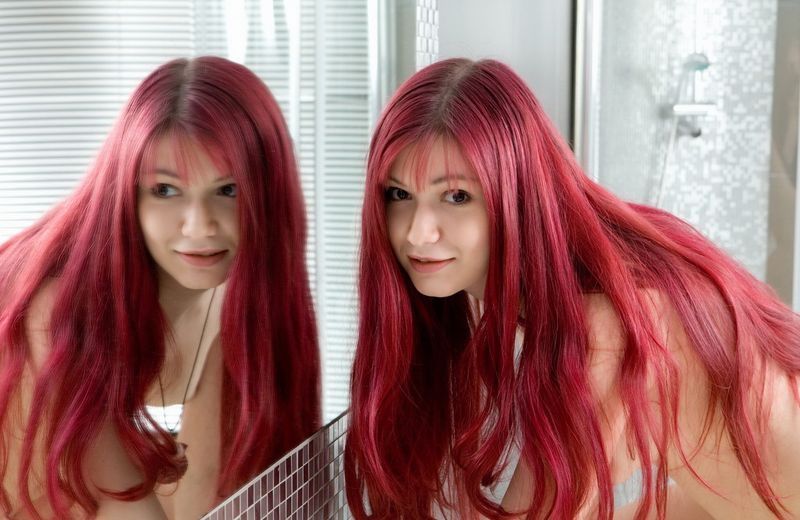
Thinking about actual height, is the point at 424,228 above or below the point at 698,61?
below

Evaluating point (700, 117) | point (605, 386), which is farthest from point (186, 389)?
point (700, 117)

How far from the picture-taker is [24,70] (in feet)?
2.91

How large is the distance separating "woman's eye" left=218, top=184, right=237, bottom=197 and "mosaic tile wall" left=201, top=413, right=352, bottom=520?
0.42 m

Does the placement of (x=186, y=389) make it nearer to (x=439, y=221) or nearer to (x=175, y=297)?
(x=175, y=297)

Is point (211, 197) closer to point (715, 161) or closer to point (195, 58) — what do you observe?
point (195, 58)

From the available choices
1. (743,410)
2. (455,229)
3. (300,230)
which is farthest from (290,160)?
(743,410)

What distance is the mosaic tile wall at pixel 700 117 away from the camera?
2496mm

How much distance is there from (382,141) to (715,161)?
4.79 ft

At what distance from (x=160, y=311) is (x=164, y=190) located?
147 millimetres

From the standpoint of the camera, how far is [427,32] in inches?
74.0

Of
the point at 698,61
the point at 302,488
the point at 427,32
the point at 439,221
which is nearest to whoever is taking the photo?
the point at 439,221

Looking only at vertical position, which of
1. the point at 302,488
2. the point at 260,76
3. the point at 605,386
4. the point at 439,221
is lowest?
the point at 302,488

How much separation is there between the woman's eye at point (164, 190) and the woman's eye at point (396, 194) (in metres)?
0.38

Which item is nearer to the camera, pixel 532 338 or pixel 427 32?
pixel 532 338
